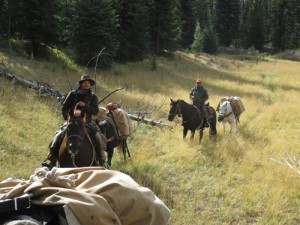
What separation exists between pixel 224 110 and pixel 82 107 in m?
8.37

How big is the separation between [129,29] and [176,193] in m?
23.7

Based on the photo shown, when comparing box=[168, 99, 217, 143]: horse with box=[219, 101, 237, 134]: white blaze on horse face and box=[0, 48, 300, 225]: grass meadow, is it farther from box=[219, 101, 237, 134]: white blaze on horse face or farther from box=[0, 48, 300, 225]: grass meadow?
box=[219, 101, 237, 134]: white blaze on horse face

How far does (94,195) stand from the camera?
9.43 feet

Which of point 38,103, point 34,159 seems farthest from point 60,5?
point 34,159

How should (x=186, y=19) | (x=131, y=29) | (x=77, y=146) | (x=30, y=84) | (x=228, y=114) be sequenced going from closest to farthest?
(x=77, y=146), (x=228, y=114), (x=30, y=84), (x=131, y=29), (x=186, y=19)

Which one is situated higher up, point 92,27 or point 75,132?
point 92,27

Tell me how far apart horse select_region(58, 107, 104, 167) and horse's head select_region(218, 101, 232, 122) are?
308 inches

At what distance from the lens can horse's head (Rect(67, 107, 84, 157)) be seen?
20.7 ft

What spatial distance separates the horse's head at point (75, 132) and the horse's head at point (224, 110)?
837 cm

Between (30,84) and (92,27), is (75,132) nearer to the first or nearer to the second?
(30,84)

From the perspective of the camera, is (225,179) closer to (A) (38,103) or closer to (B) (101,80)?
(A) (38,103)

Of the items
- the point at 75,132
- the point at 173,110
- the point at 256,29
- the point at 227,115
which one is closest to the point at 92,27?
the point at 227,115

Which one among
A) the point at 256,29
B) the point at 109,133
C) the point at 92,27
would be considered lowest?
the point at 109,133

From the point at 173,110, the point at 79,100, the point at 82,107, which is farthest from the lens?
the point at 173,110
